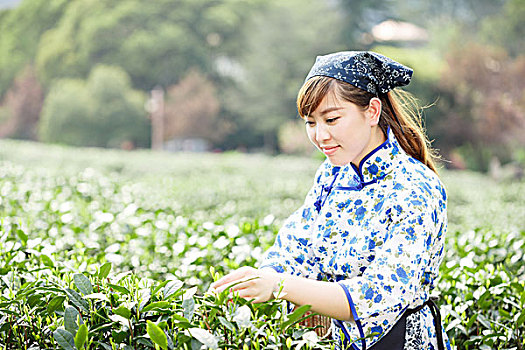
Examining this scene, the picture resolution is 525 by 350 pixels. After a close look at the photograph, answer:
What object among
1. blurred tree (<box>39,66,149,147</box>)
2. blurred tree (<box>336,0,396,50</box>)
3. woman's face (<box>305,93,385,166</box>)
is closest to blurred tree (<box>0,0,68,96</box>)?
blurred tree (<box>39,66,149,147</box>)

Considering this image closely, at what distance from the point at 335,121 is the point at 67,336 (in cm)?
86

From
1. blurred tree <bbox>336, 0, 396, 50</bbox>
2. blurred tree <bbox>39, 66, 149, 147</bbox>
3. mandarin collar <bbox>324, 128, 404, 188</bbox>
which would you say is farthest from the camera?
blurred tree <bbox>39, 66, 149, 147</bbox>

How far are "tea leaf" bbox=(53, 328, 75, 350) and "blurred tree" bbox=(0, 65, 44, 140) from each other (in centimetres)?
3949

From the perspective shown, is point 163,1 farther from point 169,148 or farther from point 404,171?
point 404,171

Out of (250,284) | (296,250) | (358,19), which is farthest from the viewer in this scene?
(358,19)

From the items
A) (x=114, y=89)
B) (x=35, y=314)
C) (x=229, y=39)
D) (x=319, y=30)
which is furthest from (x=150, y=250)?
(x=229, y=39)

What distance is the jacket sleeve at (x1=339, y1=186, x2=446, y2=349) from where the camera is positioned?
1443 mm

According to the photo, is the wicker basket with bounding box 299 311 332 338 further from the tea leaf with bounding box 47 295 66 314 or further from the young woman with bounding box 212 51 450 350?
the tea leaf with bounding box 47 295 66 314

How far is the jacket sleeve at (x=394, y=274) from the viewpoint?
1443 mm

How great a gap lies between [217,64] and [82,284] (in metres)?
36.6

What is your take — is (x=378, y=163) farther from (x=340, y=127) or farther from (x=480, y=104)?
(x=480, y=104)

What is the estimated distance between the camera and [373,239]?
5.27 feet

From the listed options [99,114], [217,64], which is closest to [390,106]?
[99,114]

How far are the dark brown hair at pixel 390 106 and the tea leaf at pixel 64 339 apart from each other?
0.85m
